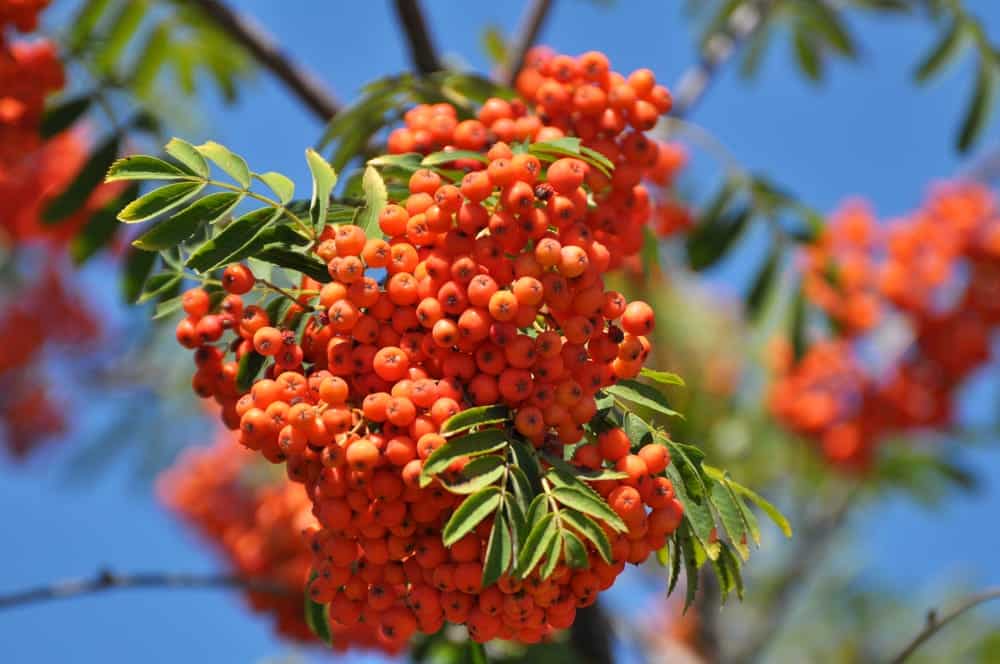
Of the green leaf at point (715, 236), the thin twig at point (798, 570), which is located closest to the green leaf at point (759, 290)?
the green leaf at point (715, 236)

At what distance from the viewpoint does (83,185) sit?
324 cm

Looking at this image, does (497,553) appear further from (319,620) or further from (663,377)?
(319,620)

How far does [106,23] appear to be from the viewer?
3.96 metres

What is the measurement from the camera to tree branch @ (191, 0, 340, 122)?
155 inches

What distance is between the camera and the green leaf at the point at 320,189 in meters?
2.05

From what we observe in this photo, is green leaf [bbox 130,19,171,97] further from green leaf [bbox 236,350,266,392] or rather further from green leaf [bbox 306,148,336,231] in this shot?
green leaf [bbox 236,350,266,392]

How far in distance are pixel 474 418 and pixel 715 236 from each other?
2.09m

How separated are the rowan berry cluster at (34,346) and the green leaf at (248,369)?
306 inches

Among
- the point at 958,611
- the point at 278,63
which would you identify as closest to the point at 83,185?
the point at 278,63

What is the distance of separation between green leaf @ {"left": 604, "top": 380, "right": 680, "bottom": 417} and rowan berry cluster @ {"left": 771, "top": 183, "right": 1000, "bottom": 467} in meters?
3.35

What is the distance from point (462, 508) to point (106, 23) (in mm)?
2956

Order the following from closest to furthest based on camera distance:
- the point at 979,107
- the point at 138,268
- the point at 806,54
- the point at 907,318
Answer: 1. the point at 138,268
2. the point at 979,107
3. the point at 806,54
4. the point at 907,318

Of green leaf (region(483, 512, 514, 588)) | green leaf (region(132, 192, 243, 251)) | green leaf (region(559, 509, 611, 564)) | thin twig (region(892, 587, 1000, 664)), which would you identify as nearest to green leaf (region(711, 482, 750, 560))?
green leaf (region(559, 509, 611, 564))

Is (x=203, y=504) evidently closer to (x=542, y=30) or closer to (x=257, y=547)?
(x=257, y=547)
